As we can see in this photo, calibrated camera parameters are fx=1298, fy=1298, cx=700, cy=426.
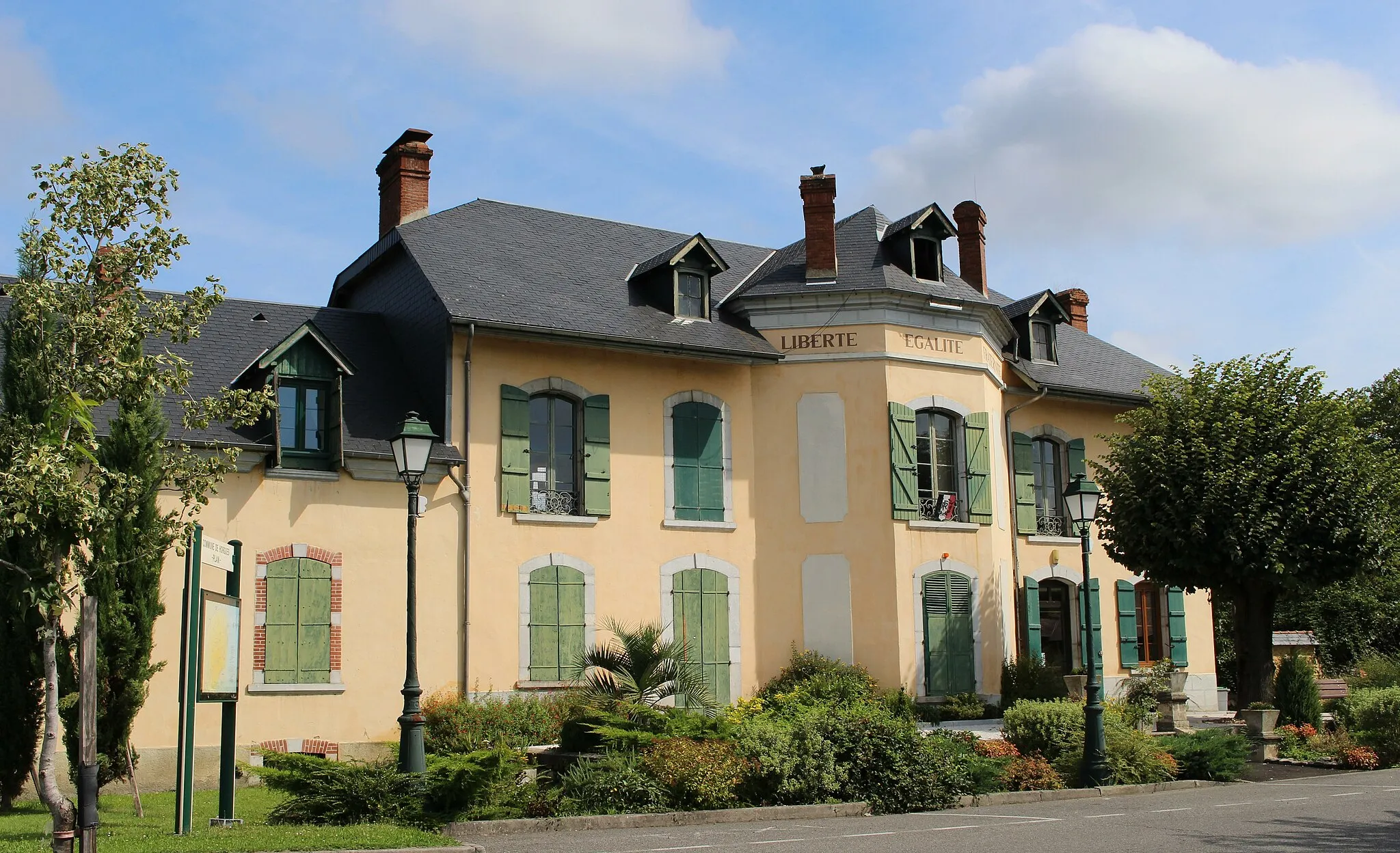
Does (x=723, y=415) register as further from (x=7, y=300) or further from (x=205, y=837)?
(x=205, y=837)

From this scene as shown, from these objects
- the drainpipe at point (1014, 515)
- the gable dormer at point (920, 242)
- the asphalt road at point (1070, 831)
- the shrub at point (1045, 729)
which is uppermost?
the gable dormer at point (920, 242)

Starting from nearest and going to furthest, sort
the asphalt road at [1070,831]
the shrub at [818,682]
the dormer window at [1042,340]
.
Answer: the asphalt road at [1070,831], the shrub at [818,682], the dormer window at [1042,340]

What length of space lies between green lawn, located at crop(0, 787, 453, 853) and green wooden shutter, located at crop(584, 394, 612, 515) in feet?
22.4

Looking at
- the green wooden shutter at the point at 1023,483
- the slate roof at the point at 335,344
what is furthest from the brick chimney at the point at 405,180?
the green wooden shutter at the point at 1023,483

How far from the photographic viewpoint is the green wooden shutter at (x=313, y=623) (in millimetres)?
15852

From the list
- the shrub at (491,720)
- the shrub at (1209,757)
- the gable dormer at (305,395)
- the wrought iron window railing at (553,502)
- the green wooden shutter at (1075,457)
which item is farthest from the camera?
the green wooden shutter at (1075,457)

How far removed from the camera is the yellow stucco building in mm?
16219

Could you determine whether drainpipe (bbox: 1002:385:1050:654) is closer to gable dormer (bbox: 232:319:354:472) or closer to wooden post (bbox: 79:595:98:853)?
gable dormer (bbox: 232:319:354:472)

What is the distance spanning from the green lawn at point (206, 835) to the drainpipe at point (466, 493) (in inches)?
189

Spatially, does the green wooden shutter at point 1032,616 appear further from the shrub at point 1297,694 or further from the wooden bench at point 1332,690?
the wooden bench at point 1332,690

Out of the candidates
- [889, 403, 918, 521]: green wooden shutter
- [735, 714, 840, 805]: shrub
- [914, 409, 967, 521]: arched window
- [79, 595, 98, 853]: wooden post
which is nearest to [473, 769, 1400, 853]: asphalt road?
[735, 714, 840, 805]: shrub

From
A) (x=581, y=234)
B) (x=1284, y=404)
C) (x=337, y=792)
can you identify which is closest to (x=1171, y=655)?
(x=1284, y=404)

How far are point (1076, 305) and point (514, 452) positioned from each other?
15.2 meters

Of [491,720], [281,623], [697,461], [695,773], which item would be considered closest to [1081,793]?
[695,773]
